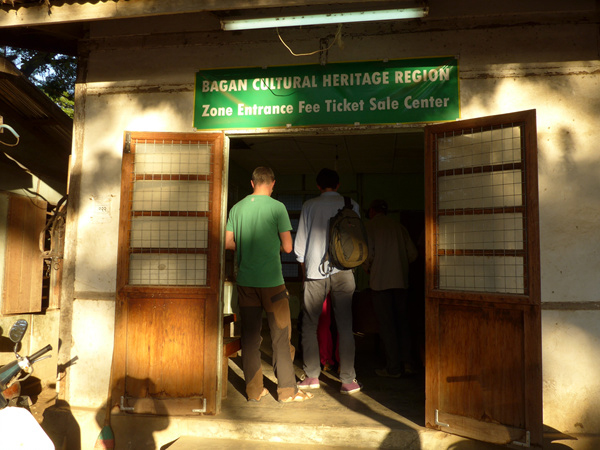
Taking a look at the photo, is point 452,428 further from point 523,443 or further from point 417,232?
point 417,232

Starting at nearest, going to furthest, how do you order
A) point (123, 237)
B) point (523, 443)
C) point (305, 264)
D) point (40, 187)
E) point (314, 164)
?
point (523, 443), point (123, 237), point (305, 264), point (40, 187), point (314, 164)

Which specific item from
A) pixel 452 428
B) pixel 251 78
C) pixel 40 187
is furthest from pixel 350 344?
pixel 40 187

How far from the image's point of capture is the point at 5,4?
12.2ft

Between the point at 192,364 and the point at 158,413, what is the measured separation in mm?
467

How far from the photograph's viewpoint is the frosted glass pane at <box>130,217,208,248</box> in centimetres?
421

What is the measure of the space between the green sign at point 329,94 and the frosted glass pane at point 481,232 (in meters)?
0.85

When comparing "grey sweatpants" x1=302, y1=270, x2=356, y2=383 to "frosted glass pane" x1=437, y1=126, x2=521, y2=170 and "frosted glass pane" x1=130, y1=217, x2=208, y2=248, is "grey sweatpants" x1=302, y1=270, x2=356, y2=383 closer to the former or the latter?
"frosted glass pane" x1=130, y1=217, x2=208, y2=248

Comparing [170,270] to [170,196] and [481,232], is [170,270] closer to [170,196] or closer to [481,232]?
[170,196]

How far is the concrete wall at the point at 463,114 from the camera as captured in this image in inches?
144

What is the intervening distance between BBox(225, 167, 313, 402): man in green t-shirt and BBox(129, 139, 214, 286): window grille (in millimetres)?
317

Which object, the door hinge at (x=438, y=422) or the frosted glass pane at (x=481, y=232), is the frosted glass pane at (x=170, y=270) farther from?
the door hinge at (x=438, y=422)

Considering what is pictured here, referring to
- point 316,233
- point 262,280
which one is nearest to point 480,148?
point 316,233

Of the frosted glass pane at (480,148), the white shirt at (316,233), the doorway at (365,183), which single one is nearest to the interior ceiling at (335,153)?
the doorway at (365,183)

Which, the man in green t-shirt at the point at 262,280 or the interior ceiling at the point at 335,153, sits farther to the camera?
the interior ceiling at the point at 335,153
